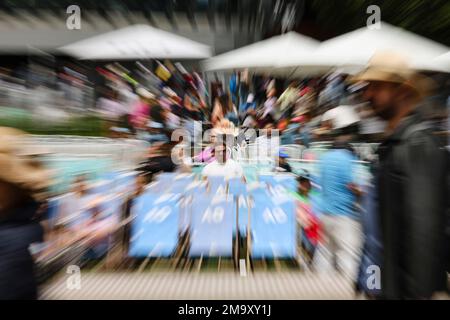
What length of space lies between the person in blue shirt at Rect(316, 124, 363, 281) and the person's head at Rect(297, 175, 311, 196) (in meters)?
0.07

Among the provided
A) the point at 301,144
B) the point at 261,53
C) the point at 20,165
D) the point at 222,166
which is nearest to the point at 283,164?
the point at 301,144

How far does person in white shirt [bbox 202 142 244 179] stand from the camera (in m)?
1.12

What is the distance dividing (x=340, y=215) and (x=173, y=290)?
698mm

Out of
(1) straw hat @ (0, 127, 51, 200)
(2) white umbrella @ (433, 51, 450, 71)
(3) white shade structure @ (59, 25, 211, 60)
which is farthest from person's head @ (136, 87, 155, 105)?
(2) white umbrella @ (433, 51, 450, 71)

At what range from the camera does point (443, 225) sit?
92cm

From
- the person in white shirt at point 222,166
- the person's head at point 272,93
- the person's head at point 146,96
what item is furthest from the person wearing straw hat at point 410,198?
the person's head at point 146,96

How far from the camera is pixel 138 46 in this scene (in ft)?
3.51

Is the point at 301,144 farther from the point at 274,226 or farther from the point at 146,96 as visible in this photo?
the point at 146,96

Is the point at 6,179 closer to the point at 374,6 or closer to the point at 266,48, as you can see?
the point at 266,48

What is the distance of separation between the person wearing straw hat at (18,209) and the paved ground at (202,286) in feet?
0.33

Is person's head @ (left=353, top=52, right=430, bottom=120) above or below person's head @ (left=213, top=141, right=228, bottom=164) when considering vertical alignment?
above

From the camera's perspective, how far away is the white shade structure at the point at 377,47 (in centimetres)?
107

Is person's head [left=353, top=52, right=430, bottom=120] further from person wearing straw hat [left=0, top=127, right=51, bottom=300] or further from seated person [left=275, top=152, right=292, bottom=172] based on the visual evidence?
person wearing straw hat [left=0, top=127, right=51, bottom=300]
